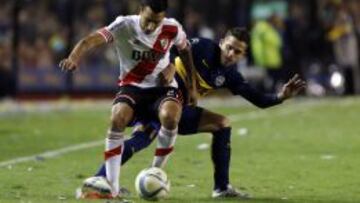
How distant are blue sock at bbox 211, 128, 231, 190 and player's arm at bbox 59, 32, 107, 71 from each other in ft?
5.44

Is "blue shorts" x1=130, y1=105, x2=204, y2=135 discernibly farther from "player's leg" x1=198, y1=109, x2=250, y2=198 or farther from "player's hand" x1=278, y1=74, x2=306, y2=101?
"player's hand" x1=278, y1=74, x2=306, y2=101

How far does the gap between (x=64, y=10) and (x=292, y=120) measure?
34.9 feet

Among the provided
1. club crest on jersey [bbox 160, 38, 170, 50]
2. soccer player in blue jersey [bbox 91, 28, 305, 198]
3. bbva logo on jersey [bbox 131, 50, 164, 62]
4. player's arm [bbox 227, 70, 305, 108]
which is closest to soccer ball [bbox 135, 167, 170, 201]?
soccer player in blue jersey [bbox 91, 28, 305, 198]

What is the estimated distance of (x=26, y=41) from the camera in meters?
31.8

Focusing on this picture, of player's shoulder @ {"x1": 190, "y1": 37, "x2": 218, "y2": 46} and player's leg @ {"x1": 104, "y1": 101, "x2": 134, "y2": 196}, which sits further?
player's shoulder @ {"x1": 190, "y1": 37, "x2": 218, "y2": 46}

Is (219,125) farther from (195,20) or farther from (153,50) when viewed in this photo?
(195,20)

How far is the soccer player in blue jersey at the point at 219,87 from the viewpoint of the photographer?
11180 mm

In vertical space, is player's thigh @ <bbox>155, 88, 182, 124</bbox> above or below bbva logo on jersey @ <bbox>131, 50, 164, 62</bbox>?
below

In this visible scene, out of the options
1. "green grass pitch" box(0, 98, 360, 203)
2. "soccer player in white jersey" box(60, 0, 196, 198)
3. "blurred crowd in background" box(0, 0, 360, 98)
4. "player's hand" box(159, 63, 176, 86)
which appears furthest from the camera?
"blurred crowd in background" box(0, 0, 360, 98)

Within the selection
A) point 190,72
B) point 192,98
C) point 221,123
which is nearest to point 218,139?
point 221,123

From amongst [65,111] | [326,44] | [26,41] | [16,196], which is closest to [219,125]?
[16,196]

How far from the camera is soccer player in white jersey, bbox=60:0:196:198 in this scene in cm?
1041

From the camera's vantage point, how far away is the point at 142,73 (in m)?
10.7

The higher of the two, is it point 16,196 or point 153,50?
point 153,50
